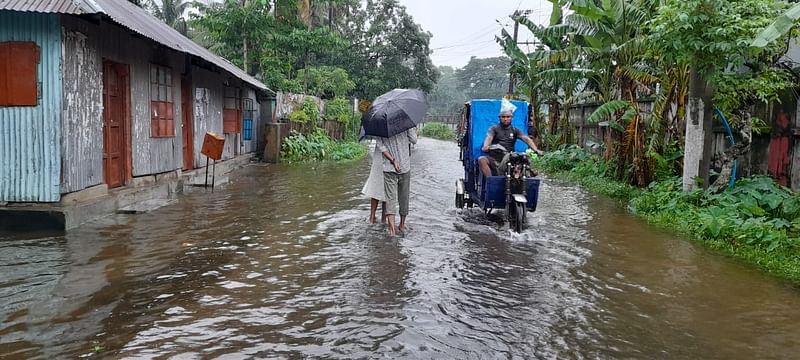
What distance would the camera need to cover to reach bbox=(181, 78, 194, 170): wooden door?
14.2 m

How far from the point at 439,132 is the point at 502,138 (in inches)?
1764

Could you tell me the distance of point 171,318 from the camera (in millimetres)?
4797

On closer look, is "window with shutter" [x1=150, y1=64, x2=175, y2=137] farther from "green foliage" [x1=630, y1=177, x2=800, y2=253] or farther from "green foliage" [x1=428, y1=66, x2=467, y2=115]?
"green foliage" [x1=428, y1=66, x2=467, y2=115]

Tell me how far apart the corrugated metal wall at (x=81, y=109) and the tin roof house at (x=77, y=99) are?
15mm

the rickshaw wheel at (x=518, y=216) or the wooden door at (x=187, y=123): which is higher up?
the wooden door at (x=187, y=123)

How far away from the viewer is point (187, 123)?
14.5m

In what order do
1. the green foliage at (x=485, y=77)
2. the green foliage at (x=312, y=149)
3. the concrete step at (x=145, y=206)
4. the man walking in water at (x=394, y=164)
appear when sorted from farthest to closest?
the green foliage at (x=485, y=77)
the green foliage at (x=312, y=149)
the concrete step at (x=145, y=206)
the man walking in water at (x=394, y=164)

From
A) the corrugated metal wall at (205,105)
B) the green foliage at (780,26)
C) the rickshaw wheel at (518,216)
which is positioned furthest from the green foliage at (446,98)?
the green foliage at (780,26)

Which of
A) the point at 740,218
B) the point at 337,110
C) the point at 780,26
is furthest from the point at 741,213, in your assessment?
the point at 337,110

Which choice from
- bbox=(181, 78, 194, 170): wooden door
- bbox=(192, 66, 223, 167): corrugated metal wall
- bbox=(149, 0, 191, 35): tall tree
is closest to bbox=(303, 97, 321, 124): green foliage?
bbox=(192, 66, 223, 167): corrugated metal wall

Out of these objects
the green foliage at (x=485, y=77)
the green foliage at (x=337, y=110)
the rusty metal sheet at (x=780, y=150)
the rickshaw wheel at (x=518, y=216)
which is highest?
→ the green foliage at (x=485, y=77)

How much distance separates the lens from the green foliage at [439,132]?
167 feet

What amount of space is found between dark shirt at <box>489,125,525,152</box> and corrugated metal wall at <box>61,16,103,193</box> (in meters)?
6.08

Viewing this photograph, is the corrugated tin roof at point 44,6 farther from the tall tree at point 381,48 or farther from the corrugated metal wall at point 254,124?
the tall tree at point 381,48
